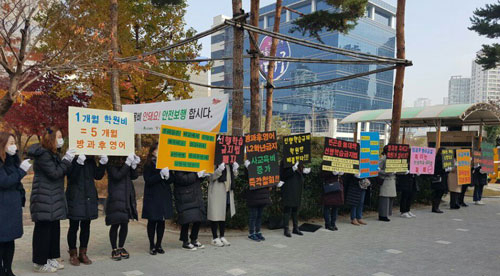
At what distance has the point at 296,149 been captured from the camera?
7785mm

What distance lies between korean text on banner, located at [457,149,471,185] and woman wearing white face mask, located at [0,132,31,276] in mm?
11458

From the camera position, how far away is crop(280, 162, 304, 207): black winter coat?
25.2 feet

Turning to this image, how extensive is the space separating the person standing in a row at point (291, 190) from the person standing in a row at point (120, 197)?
304 cm

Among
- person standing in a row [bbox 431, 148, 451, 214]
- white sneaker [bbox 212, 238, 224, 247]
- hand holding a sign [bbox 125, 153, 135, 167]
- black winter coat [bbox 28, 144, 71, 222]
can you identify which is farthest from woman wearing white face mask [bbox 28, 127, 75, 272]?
person standing in a row [bbox 431, 148, 451, 214]

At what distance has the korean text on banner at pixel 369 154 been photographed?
916cm

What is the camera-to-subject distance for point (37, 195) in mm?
4980

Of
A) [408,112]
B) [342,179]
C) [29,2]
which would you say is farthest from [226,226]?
[408,112]

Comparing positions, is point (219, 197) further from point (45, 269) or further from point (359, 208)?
point (359, 208)

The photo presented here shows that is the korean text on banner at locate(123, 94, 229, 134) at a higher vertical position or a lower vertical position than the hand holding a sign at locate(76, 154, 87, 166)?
higher

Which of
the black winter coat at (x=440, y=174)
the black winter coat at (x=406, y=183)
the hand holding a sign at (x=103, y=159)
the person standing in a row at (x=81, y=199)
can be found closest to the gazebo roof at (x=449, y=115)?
the black winter coat at (x=440, y=174)

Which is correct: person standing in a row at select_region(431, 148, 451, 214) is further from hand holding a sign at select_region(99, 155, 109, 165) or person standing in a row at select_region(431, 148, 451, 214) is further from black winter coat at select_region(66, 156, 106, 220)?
black winter coat at select_region(66, 156, 106, 220)

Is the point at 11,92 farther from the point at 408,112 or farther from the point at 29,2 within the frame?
the point at 408,112

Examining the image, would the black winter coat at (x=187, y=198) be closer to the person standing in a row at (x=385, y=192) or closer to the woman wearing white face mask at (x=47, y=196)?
the woman wearing white face mask at (x=47, y=196)

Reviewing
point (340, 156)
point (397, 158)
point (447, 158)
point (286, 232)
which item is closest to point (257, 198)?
point (286, 232)
